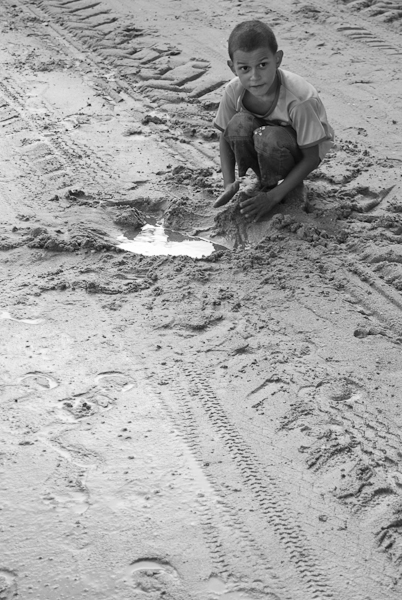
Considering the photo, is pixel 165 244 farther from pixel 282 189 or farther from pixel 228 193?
pixel 282 189

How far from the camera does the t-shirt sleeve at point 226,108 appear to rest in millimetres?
4203

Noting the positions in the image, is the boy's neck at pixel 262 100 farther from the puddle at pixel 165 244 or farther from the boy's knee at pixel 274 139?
the puddle at pixel 165 244

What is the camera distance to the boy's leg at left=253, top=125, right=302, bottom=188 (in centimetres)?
405

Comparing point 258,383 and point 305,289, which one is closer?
point 258,383

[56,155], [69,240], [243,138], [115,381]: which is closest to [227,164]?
[243,138]

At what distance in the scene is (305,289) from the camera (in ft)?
12.1

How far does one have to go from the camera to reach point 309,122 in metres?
3.98

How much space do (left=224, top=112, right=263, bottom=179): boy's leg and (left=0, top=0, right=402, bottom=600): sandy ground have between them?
30 cm

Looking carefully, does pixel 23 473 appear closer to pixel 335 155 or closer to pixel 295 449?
pixel 295 449

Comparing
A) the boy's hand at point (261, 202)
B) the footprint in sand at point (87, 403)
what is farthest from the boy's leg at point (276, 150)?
the footprint in sand at point (87, 403)

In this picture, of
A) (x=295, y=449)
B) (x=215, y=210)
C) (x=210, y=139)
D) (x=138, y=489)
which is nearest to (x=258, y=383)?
(x=295, y=449)

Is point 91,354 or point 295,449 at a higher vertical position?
point 295,449

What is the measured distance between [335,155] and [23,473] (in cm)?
301

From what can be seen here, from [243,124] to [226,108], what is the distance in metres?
0.17
